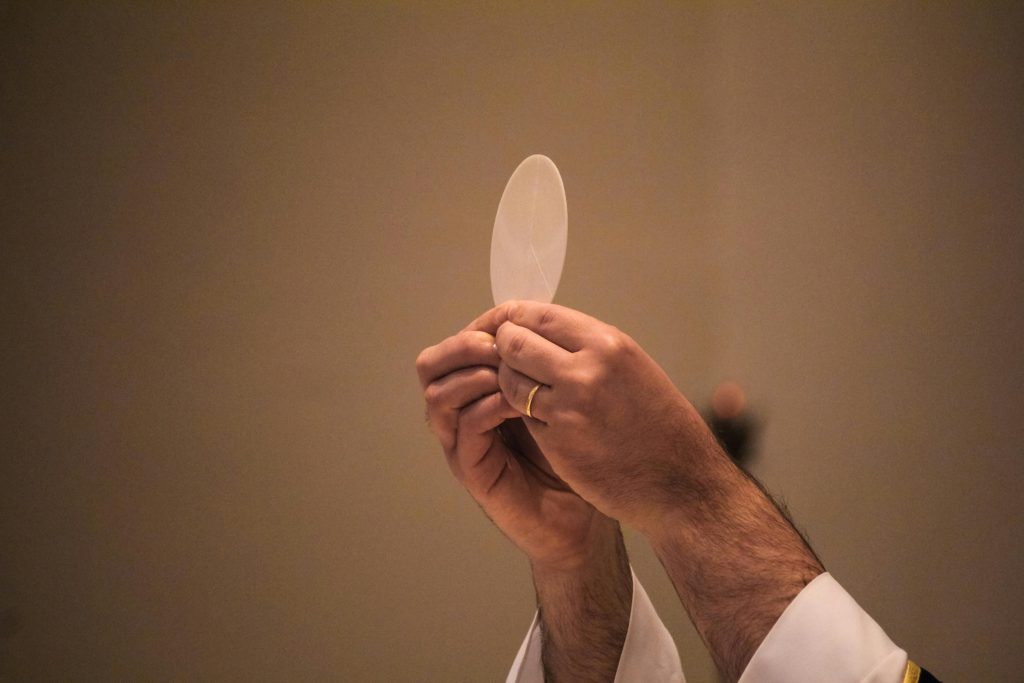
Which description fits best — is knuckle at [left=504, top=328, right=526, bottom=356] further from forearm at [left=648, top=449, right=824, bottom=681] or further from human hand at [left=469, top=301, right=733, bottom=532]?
forearm at [left=648, top=449, right=824, bottom=681]

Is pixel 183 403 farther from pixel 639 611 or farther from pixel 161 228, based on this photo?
pixel 639 611

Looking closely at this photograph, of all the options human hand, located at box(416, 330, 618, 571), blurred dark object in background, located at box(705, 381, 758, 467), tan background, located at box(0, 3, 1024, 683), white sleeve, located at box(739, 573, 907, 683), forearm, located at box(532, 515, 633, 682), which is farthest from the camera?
blurred dark object in background, located at box(705, 381, 758, 467)

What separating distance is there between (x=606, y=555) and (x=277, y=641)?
2.70 feet

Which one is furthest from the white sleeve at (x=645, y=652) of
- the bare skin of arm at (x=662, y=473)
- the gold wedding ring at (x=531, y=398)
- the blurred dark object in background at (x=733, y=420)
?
the blurred dark object in background at (x=733, y=420)

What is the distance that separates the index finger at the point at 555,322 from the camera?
903 mm

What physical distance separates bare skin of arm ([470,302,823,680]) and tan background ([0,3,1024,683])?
59 cm

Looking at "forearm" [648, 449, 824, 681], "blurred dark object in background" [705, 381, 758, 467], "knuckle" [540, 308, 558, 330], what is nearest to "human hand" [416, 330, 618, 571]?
"knuckle" [540, 308, 558, 330]

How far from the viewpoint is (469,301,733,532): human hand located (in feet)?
2.85

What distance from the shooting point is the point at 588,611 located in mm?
1192

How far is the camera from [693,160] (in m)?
2.14

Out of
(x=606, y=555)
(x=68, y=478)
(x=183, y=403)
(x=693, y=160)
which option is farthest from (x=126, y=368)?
(x=693, y=160)

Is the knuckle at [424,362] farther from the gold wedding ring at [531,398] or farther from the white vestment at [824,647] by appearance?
the white vestment at [824,647]

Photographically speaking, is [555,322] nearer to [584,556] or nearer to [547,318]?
[547,318]

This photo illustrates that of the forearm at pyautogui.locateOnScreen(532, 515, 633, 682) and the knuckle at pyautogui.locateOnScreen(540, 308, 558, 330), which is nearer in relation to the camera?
the knuckle at pyautogui.locateOnScreen(540, 308, 558, 330)
